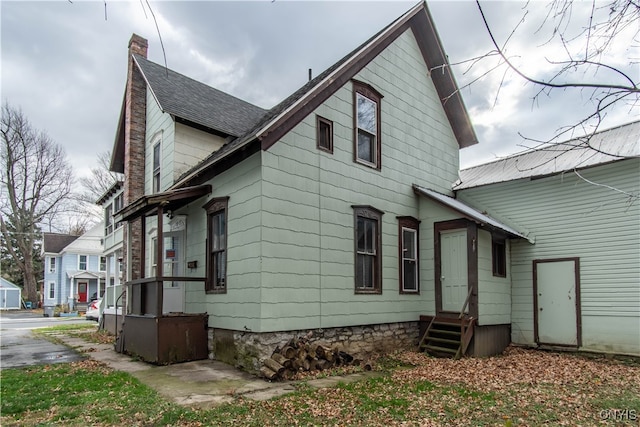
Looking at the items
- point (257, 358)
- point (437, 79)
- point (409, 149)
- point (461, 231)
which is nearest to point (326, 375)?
point (257, 358)

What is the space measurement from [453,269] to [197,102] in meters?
9.14

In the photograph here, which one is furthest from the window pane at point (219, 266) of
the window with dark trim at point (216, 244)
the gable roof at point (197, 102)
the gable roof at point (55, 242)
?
the gable roof at point (55, 242)

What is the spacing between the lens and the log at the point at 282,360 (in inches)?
298

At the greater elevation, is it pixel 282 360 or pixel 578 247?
pixel 578 247

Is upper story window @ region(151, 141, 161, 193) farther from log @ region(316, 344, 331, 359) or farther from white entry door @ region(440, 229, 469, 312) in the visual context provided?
white entry door @ region(440, 229, 469, 312)

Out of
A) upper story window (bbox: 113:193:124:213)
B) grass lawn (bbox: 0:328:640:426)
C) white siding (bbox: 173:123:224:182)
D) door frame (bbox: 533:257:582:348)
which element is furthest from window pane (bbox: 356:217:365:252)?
upper story window (bbox: 113:193:124:213)

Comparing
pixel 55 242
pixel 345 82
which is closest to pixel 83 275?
pixel 55 242

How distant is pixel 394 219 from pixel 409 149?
2241mm

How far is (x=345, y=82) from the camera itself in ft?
33.2

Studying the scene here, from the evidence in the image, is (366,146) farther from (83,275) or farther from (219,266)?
(83,275)

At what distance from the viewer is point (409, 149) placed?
1194 centimetres

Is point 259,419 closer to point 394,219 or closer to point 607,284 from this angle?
point 394,219

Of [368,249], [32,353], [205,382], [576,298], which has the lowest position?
[32,353]

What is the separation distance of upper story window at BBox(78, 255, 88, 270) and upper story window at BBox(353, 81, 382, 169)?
118 feet
